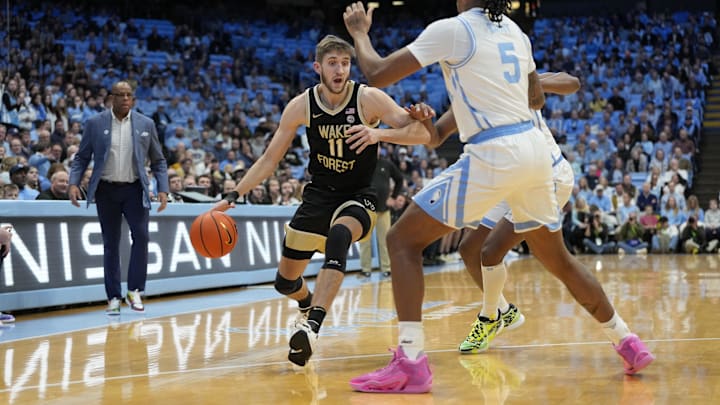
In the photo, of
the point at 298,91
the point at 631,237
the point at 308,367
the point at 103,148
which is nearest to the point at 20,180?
the point at 103,148

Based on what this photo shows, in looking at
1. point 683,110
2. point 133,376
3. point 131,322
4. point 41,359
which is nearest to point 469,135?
point 133,376

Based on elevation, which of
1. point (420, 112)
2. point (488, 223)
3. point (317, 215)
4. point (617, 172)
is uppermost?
point (420, 112)

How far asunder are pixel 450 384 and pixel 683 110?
807 inches

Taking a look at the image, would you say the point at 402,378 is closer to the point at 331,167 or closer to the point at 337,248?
the point at 337,248

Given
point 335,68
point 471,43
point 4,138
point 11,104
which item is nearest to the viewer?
point 471,43

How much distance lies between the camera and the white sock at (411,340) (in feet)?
14.3

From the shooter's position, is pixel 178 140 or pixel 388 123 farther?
pixel 178 140

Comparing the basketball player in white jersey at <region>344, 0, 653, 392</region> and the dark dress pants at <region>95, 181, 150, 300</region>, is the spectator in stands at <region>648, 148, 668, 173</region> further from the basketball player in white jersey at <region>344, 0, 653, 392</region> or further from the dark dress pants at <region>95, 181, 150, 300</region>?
the basketball player in white jersey at <region>344, 0, 653, 392</region>

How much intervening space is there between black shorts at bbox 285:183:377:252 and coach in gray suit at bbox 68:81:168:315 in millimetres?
2956

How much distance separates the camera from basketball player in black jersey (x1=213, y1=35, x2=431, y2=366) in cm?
541

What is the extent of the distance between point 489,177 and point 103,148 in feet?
15.7

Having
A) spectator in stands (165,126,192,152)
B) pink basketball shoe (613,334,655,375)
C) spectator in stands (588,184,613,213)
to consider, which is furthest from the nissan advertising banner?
spectator in stands (588,184,613,213)

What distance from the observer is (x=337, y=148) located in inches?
221

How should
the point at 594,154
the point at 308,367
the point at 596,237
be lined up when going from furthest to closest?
the point at 594,154 → the point at 596,237 → the point at 308,367
